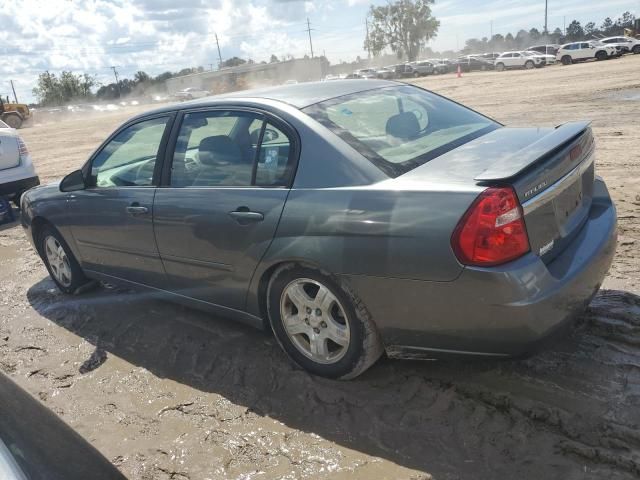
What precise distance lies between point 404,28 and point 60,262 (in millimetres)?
98992

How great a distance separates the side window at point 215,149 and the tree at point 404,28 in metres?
98.6

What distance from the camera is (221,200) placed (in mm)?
3318

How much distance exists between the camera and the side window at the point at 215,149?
10.9 ft

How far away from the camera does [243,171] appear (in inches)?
131

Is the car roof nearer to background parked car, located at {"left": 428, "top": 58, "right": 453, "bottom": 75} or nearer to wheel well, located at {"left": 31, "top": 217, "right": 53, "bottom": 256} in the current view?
wheel well, located at {"left": 31, "top": 217, "right": 53, "bottom": 256}

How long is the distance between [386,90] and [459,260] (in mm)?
1727

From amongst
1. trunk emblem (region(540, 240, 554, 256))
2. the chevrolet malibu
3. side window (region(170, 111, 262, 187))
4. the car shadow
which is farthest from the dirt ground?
side window (region(170, 111, 262, 187))

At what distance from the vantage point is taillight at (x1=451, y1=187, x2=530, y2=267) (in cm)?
242

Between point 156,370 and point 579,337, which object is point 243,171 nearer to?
point 156,370

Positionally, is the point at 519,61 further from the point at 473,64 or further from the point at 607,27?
the point at 607,27

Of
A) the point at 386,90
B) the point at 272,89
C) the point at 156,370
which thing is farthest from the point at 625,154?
the point at 156,370

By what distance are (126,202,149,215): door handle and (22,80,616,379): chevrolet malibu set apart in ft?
0.05

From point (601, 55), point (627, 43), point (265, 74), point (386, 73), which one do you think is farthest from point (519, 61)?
Result: point (265, 74)

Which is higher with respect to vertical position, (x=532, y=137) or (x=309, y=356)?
(x=532, y=137)
